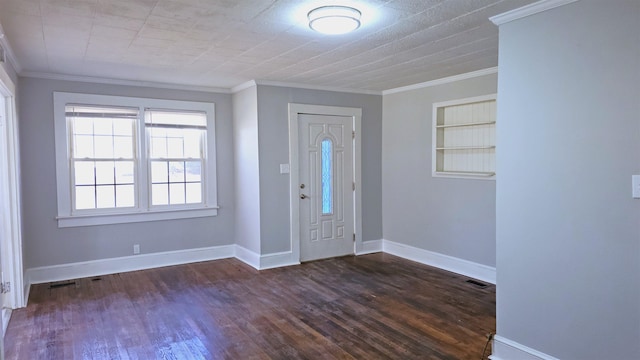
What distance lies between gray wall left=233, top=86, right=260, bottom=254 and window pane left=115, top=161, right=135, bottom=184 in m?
1.31

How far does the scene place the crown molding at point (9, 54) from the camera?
123 inches

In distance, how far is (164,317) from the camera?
12.0ft

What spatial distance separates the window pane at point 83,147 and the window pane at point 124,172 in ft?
1.06

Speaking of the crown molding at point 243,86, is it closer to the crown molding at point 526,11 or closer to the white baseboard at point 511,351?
the crown molding at point 526,11

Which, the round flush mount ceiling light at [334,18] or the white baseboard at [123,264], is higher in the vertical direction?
the round flush mount ceiling light at [334,18]

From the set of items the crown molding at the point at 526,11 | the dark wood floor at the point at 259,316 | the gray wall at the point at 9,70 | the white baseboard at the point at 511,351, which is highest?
the crown molding at the point at 526,11

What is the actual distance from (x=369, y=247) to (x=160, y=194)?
9.54 ft

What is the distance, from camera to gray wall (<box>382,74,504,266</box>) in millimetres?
4602

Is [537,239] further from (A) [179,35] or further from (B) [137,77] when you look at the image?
(B) [137,77]

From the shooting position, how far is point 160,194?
5.34 meters

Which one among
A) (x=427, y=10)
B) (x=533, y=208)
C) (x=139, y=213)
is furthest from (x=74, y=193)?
(x=533, y=208)

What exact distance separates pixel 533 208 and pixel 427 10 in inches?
54.8

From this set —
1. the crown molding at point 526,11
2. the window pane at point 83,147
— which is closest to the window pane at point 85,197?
the window pane at point 83,147

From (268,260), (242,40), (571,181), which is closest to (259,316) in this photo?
(268,260)
